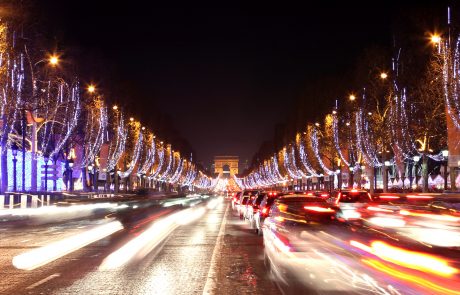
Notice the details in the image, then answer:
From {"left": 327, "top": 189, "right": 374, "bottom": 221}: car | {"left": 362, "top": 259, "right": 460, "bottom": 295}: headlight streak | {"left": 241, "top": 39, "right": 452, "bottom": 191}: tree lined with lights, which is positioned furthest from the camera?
{"left": 241, "top": 39, "right": 452, "bottom": 191}: tree lined with lights

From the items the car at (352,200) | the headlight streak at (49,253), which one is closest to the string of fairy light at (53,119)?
the headlight streak at (49,253)

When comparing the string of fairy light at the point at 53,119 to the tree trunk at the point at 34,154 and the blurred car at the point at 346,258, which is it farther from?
the blurred car at the point at 346,258

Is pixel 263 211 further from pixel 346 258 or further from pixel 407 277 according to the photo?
pixel 407 277

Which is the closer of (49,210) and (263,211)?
(263,211)

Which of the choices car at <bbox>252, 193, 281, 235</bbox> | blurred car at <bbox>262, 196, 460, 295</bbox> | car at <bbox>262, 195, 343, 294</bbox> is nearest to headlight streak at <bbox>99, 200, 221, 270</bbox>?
car at <bbox>252, 193, 281, 235</bbox>

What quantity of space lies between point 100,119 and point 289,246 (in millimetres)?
57962

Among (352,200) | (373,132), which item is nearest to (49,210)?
(352,200)

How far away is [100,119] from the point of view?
65812 mm

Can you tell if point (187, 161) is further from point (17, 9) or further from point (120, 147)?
point (17, 9)

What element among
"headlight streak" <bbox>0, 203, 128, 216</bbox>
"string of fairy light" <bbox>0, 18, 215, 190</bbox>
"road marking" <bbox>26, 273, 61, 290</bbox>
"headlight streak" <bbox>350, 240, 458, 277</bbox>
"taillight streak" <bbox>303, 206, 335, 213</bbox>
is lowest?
"headlight streak" <bbox>0, 203, 128, 216</bbox>

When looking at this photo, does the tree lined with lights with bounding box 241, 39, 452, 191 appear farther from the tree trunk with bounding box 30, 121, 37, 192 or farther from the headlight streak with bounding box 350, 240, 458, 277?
the headlight streak with bounding box 350, 240, 458, 277

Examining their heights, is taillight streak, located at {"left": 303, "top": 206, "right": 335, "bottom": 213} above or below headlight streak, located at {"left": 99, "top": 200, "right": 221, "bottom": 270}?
above

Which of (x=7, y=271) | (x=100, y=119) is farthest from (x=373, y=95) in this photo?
(x=7, y=271)

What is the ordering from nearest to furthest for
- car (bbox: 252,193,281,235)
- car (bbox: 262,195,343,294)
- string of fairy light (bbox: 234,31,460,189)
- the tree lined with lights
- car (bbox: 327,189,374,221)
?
car (bbox: 262,195,343,294), car (bbox: 252,193,281,235), car (bbox: 327,189,374,221), string of fairy light (bbox: 234,31,460,189), the tree lined with lights
